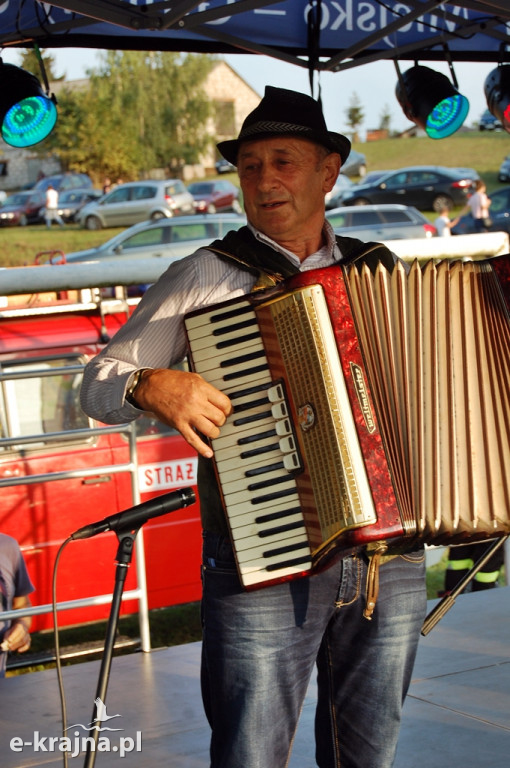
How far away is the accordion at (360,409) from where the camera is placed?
2.05m

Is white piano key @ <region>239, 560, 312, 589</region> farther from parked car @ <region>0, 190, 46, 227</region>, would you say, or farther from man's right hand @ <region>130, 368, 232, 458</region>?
parked car @ <region>0, 190, 46, 227</region>

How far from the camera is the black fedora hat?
2.36 metres

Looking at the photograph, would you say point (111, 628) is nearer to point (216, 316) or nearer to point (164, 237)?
point (216, 316)

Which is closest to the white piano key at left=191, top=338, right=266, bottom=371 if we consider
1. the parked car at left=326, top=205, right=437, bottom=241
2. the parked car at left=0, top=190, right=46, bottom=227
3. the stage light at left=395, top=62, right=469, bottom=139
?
the stage light at left=395, top=62, right=469, bottom=139

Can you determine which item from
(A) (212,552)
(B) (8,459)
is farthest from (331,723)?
(B) (8,459)

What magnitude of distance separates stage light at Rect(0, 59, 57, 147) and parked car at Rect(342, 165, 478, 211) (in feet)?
68.2

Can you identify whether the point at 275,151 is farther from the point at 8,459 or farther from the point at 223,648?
the point at 8,459

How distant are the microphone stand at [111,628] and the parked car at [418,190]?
77.3 feet

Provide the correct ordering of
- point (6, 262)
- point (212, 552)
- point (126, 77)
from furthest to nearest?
point (126, 77)
point (6, 262)
point (212, 552)

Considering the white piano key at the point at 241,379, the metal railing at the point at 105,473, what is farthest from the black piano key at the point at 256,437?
the metal railing at the point at 105,473

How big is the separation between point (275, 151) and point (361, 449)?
795 mm

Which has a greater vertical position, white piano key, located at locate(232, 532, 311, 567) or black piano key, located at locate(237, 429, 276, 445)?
black piano key, located at locate(237, 429, 276, 445)

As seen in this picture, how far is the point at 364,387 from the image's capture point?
2086 mm

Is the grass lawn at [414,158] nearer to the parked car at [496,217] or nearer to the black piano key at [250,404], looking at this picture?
the parked car at [496,217]
